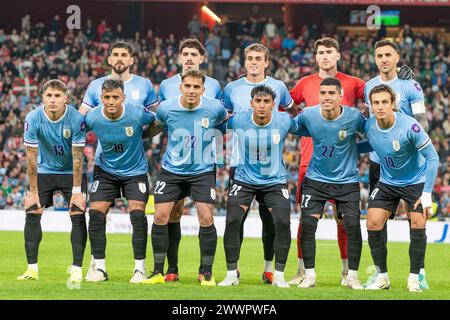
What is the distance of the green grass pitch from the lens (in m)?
9.71

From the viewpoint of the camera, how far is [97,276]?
1117cm

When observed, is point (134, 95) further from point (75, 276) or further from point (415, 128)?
point (415, 128)

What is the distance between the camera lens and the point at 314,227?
430 inches

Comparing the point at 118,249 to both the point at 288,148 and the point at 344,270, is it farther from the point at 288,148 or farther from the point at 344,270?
the point at 288,148

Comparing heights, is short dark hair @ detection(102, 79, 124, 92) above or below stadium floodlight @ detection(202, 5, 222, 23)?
below

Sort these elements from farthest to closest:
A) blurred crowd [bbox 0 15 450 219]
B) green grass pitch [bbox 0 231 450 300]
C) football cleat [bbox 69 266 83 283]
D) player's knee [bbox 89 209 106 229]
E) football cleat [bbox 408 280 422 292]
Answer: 1. blurred crowd [bbox 0 15 450 219]
2. player's knee [bbox 89 209 106 229]
3. football cleat [bbox 408 280 422 292]
4. football cleat [bbox 69 266 83 283]
5. green grass pitch [bbox 0 231 450 300]

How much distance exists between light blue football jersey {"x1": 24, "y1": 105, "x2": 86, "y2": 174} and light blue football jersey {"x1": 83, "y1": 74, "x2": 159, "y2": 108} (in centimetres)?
56

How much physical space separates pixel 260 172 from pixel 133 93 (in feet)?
6.28

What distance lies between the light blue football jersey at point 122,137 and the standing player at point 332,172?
1772 millimetres

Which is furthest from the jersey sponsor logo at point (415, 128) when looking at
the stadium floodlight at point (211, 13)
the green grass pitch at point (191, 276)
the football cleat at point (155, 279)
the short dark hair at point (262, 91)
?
the stadium floodlight at point (211, 13)

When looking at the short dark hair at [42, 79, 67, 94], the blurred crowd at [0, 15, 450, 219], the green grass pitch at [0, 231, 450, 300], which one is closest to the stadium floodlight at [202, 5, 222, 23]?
the blurred crowd at [0, 15, 450, 219]

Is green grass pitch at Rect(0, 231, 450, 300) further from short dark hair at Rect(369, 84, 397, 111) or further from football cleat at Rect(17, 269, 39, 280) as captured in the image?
short dark hair at Rect(369, 84, 397, 111)
